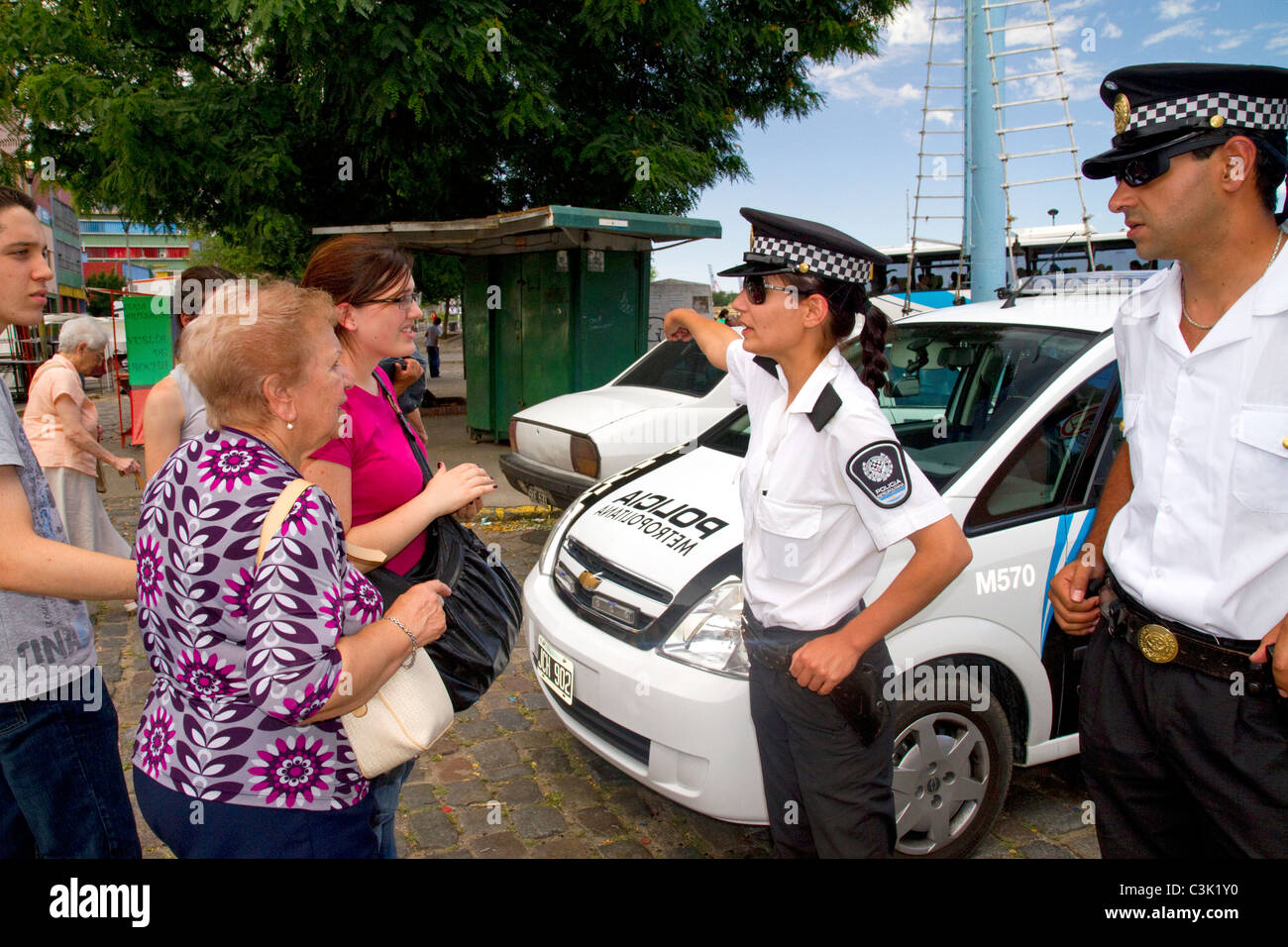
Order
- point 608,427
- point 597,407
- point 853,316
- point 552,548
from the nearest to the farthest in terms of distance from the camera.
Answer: point 853,316, point 552,548, point 608,427, point 597,407

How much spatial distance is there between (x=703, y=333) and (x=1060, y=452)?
138 cm

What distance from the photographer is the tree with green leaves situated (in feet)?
30.0

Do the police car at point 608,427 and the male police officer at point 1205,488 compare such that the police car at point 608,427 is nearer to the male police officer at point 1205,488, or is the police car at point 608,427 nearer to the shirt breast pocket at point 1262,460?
the male police officer at point 1205,488

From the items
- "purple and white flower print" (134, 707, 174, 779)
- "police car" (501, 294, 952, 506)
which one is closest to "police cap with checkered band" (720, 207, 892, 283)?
"purple and white flower print" (134, 707, 174, 779)

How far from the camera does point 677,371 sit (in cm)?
709

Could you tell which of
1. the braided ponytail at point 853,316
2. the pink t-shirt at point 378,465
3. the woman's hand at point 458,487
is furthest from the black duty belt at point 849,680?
the pink t-shirt at point 378,465

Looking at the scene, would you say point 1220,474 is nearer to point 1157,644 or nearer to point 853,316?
point 1157,644

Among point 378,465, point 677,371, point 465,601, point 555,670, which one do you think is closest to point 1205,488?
point 465,601

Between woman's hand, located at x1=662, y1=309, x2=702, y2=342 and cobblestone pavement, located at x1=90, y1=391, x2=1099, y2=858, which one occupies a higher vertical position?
woman's hand, located at x1=662, y1=309, x2=702, y2=342

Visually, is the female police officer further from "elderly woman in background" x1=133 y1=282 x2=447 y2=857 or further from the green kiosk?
the green kiosk

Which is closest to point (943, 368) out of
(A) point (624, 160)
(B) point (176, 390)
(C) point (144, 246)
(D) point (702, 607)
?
(D) point (702, 607)

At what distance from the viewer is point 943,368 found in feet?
12.5

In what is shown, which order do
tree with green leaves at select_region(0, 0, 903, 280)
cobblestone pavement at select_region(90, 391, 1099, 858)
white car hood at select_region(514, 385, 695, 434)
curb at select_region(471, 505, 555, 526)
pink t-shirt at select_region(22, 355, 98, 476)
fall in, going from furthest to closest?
tree with green leaves at select_region(0, 0, 903, 280) → curb at select_region(471, 505, 555, 526) → white car hood at select_region(514, 385, 695, 434) → pink t-shirt at select_region(22, 355, 98, 476) → cobblestone pavement at select_region(90, 391, 1099, 858)

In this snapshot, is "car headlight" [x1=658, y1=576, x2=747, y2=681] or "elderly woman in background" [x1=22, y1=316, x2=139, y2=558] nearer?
"car headlight" [x1=658, y1=576, x2=747, y2=681]
